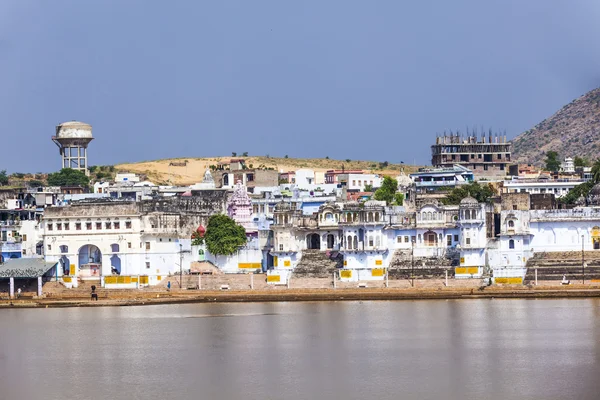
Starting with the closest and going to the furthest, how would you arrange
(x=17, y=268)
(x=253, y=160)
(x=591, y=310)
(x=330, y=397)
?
(x=330, y=397) → (x=591, y=310) → (x=17, y=268) → (x=253, y=160)

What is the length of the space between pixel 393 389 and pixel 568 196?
47982 millimetres

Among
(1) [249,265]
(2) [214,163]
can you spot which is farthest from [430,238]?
(2) [214,163]

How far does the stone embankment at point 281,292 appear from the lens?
244 feet

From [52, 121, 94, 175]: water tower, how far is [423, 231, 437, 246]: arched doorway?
4289cm

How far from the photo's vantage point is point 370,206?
3219 inches

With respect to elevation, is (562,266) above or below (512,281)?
above

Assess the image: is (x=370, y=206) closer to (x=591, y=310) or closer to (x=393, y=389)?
(x=591, y=310)

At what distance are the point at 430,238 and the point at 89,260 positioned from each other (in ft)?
70.5

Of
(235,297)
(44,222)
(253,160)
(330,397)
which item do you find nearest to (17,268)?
(44,222)

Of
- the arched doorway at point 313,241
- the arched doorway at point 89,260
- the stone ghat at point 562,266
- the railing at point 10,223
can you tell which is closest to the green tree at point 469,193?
the arched doorway at point 313,241

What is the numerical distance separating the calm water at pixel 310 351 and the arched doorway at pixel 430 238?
30.0 ft

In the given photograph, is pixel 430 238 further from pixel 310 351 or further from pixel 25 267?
pixel 310 351

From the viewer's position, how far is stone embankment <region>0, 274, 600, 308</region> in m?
74.2

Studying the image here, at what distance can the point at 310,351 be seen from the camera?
2286 inches
